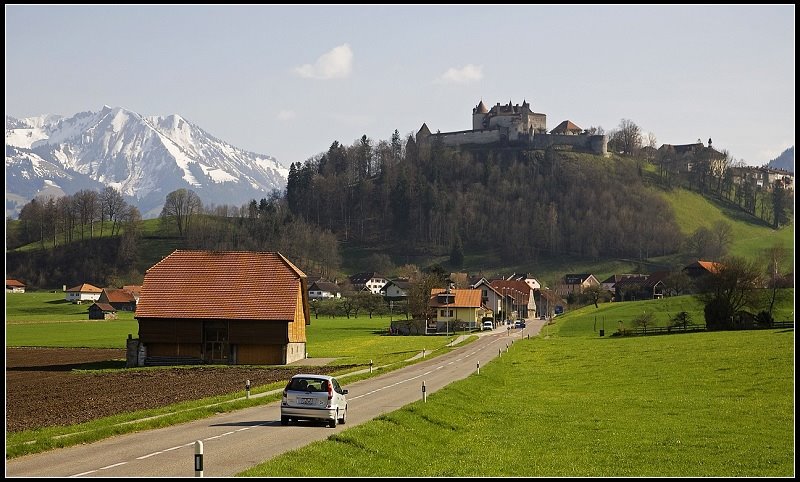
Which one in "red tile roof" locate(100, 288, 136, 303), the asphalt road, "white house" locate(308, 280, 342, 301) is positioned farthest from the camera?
"white house" locate(308, 280, 342, 301)

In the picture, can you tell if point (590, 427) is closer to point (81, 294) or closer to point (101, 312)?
point (101, 312)

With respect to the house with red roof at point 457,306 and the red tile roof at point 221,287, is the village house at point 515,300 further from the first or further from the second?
the red tile roof at point 221,287

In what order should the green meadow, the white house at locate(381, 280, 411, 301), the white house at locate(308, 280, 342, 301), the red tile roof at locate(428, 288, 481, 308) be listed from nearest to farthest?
the green meadow → the red tile roof at locate(428, 288, 481, 308) → the white house at locate(381, 280, 411, 301) → the white house at locate(308, 280, 342, 301)

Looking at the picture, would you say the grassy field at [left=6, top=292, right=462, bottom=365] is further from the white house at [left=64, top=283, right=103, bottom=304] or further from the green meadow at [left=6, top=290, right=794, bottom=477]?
the green meadow at [left=6, top=290, right=794, bottom=477]

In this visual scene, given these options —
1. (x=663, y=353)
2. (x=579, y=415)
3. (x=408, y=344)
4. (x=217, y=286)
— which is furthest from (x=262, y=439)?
(x=408, y=344)

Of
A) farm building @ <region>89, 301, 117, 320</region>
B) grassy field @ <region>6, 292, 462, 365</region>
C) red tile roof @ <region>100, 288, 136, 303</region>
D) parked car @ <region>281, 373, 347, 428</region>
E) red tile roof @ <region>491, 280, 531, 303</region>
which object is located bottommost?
grassy field @ <region>6, 292, 462, 365</region>

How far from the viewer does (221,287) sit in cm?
7331

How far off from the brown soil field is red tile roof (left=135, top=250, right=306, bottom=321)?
192 inches

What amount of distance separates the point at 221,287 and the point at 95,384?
879 inches

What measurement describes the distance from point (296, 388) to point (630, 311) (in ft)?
317

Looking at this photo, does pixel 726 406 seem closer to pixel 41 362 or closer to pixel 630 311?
pixel 41 362

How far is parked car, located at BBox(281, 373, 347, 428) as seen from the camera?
28.6 meters

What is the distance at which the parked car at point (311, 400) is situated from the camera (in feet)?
93.9

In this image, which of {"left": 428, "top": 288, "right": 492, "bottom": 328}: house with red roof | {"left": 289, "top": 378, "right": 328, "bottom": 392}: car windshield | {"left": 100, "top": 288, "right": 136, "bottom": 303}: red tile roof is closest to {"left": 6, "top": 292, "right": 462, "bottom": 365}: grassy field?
{"left": 100, "top": 288, "right": 136, "bottom": 303}: red tile roof
